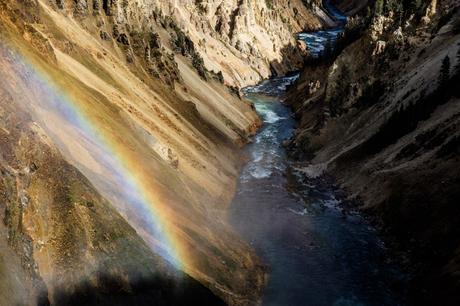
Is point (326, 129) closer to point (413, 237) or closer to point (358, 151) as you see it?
point (358, 151)

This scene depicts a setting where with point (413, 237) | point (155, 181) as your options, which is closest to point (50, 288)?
point (155, 181)

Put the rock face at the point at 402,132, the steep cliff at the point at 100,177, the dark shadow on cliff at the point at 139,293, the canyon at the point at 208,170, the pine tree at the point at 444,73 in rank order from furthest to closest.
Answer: the pine tree at the point at 444,73 < the rock face at the point at 402,132 < the canyon at the point at 208,170 < the steep cliff at the point at 100,177 < the dark shadow on cliff at the point at 139,293

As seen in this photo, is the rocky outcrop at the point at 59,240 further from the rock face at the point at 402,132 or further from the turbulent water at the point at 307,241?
the rock face at the point at 402,132

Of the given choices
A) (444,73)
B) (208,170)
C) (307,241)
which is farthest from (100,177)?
(444,73)

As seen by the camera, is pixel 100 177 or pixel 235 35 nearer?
pixel 100 177

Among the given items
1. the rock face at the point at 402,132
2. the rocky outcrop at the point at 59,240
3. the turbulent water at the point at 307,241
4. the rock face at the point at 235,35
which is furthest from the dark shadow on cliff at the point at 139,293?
the rock face at the point at 235,35

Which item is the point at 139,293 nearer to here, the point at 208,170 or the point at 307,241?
the point at 307,241

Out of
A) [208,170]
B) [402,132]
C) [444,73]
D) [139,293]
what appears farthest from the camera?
[444,73]
